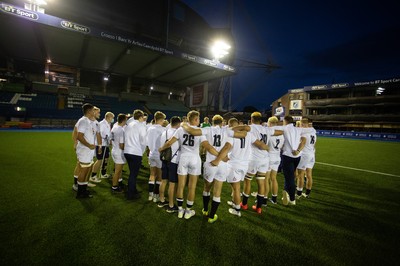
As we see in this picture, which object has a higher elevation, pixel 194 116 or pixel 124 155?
pixel 194 116

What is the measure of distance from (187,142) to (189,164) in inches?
17.4

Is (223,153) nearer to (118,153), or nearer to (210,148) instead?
(210,148)

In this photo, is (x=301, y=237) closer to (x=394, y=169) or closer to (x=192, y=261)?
(x=192, y=261)

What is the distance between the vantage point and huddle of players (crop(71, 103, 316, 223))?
146 inches

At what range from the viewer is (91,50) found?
72.7ft

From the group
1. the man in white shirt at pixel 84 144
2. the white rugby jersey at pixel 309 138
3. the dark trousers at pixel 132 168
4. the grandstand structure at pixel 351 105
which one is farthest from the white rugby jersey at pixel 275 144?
the grandstand structure at pixel 351 105

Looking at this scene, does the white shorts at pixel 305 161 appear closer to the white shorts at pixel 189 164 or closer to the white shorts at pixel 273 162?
the white shorts at pixel 273 162

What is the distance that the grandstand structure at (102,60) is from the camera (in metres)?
19.4

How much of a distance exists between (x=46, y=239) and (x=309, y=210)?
5410 mm

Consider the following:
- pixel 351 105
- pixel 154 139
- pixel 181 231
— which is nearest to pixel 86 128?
pixel 154 139

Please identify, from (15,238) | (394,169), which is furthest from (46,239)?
(394,169)

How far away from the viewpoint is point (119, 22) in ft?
85.6

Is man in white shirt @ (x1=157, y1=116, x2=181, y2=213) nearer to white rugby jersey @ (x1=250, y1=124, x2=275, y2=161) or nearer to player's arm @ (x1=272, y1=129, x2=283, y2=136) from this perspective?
white rugby jersey @ (x1=250, y1=124, x2=275, y2=161)

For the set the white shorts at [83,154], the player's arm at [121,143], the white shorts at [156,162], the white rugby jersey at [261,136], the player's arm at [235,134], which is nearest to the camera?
the player's arm at [235,134]
